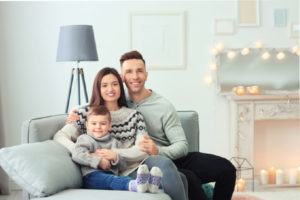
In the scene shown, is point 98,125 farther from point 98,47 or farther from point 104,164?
point 98,47

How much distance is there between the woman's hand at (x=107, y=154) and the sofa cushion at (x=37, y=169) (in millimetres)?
187

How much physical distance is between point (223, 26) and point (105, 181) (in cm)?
260

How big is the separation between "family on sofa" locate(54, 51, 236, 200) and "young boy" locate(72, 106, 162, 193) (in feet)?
0.04

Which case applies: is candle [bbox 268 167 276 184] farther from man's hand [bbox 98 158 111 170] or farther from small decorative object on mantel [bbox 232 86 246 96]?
Result: man's hand [bbox 98 158 111 170]

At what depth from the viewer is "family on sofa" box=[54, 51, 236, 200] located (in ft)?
7.82

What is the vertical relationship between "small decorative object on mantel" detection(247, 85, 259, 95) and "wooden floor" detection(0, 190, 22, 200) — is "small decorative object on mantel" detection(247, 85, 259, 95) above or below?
above


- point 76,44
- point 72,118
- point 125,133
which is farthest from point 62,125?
point 76,44

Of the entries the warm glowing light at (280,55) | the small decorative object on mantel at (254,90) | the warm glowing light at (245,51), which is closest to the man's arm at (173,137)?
the small decorative object on mantel at (254,90)

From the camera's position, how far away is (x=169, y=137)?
280cm

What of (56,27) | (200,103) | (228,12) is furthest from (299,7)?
(56,27)

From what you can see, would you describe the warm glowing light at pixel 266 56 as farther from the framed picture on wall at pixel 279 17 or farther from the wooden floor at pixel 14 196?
the wooden floor at pixel 14 196

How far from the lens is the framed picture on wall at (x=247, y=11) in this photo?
445cm

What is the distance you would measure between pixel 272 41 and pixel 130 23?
1427mm

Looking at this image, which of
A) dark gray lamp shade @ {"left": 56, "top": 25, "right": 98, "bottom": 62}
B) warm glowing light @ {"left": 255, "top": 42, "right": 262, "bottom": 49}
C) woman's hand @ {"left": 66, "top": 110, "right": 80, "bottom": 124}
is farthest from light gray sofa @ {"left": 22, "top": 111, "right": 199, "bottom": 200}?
warm glowing light @ {"left": 255, "top": 42, "right": 262, "bottom": 49}
